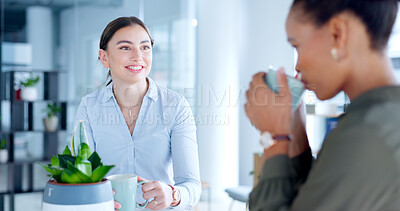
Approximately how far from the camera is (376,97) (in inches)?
29.4

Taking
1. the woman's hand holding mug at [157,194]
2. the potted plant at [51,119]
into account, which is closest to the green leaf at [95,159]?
the woman's hand holding mug at [157,194]

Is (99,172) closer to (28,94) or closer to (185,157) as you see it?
(185,157)

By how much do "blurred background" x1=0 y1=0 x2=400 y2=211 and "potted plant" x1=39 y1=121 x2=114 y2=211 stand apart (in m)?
3.91

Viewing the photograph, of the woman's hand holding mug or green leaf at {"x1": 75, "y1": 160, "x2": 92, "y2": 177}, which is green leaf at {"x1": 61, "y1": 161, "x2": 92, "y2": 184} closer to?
green leaf at {"x1": 75, "y1": 160, "x2": 92, "y2": 177}

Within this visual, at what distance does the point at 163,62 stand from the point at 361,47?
4.71 meters

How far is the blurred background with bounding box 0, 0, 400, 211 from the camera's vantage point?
5.02m

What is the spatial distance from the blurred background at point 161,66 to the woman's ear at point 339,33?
3968 mm

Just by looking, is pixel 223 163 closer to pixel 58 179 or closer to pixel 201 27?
pixel 201 27

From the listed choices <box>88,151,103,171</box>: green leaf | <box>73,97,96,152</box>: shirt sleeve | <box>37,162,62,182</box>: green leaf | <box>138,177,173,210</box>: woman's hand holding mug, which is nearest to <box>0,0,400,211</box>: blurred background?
<box>73,97,96,152</box>: shirt sleeve

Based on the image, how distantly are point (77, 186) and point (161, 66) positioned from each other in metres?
4.53

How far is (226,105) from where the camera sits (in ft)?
17.5

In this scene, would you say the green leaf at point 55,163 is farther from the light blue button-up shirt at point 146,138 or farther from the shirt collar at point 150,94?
the shirt collar at point 150,94

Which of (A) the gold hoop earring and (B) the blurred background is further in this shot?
(B) the blurred background

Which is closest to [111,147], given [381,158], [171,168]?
[171,168]
